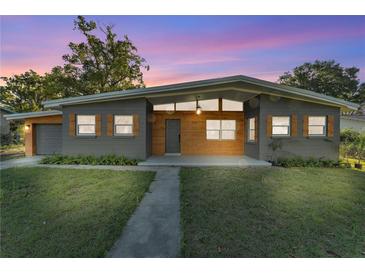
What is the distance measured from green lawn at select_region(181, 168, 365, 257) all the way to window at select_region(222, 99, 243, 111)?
17.7 feet

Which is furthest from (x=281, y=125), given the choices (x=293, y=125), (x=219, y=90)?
(x=219, y=90)

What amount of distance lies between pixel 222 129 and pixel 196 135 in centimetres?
149

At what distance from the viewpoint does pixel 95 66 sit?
63.0 feet

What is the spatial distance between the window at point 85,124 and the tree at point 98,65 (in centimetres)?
1152

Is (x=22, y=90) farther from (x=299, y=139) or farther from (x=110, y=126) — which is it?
(x=299, y=139)

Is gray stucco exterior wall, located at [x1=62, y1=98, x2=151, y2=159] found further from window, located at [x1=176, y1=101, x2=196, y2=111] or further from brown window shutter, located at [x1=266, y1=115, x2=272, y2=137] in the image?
Result: brown window shutter, located at [x1=266, y1=115, x2=272, y2=137]

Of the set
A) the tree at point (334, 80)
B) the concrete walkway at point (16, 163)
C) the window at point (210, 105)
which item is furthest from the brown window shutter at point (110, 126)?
the tree at point (334, 80)

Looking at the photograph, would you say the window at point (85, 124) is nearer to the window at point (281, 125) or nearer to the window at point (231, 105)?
the window at point (231, 105)

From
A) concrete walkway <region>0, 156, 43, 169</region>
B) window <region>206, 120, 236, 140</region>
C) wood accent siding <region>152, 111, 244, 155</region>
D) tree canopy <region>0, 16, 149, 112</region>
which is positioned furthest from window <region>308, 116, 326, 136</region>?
tree canopy <region>0, 16, 149, 112</region>

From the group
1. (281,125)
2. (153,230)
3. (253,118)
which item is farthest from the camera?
(253,118)

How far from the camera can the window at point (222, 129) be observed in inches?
408

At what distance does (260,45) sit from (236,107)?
344 cm

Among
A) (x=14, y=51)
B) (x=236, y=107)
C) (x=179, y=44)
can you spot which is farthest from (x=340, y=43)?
(x=14, y=51)

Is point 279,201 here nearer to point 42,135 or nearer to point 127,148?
point 127,148
